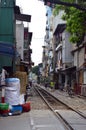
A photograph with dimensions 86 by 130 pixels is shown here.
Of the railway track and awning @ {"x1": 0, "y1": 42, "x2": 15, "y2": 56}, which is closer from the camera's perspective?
the railway track

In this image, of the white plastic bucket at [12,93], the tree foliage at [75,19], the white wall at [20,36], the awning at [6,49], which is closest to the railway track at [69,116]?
the white plastic bucket at [12,93]

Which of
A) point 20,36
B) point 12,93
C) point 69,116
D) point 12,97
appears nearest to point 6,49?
point 12,93

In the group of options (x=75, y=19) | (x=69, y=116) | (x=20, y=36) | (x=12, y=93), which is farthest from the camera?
(x=20, y=36)

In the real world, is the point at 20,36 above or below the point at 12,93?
above

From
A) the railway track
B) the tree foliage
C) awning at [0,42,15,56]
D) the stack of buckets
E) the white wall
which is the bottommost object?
the railway track

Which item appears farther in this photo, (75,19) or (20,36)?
(20,36)

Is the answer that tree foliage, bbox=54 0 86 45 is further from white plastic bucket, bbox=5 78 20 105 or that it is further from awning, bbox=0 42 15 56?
awning, bbox=0 42 15 56

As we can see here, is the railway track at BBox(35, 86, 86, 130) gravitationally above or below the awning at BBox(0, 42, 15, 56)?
below

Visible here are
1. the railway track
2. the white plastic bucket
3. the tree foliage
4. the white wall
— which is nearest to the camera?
the railway track

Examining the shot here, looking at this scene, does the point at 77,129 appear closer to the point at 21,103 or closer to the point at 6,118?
the point at 6,118

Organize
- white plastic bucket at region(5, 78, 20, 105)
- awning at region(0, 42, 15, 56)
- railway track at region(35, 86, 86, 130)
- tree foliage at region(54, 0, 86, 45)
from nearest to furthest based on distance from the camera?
railway track at region(35, 86, 86, 130), awning at region(0, 42, 15, 56), white plastic bucket at region(5, 78, 20, 105), tree foliage at region(54, 0, 86, 45)

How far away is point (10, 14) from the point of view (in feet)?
113

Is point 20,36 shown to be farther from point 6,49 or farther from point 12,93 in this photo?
point 6,49

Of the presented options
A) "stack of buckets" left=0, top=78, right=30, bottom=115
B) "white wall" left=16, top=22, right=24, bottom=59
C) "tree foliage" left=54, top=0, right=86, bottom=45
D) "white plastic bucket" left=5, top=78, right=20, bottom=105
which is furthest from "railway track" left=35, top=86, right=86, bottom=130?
"white wall" left=16, top=22, right=24, bottom=59
